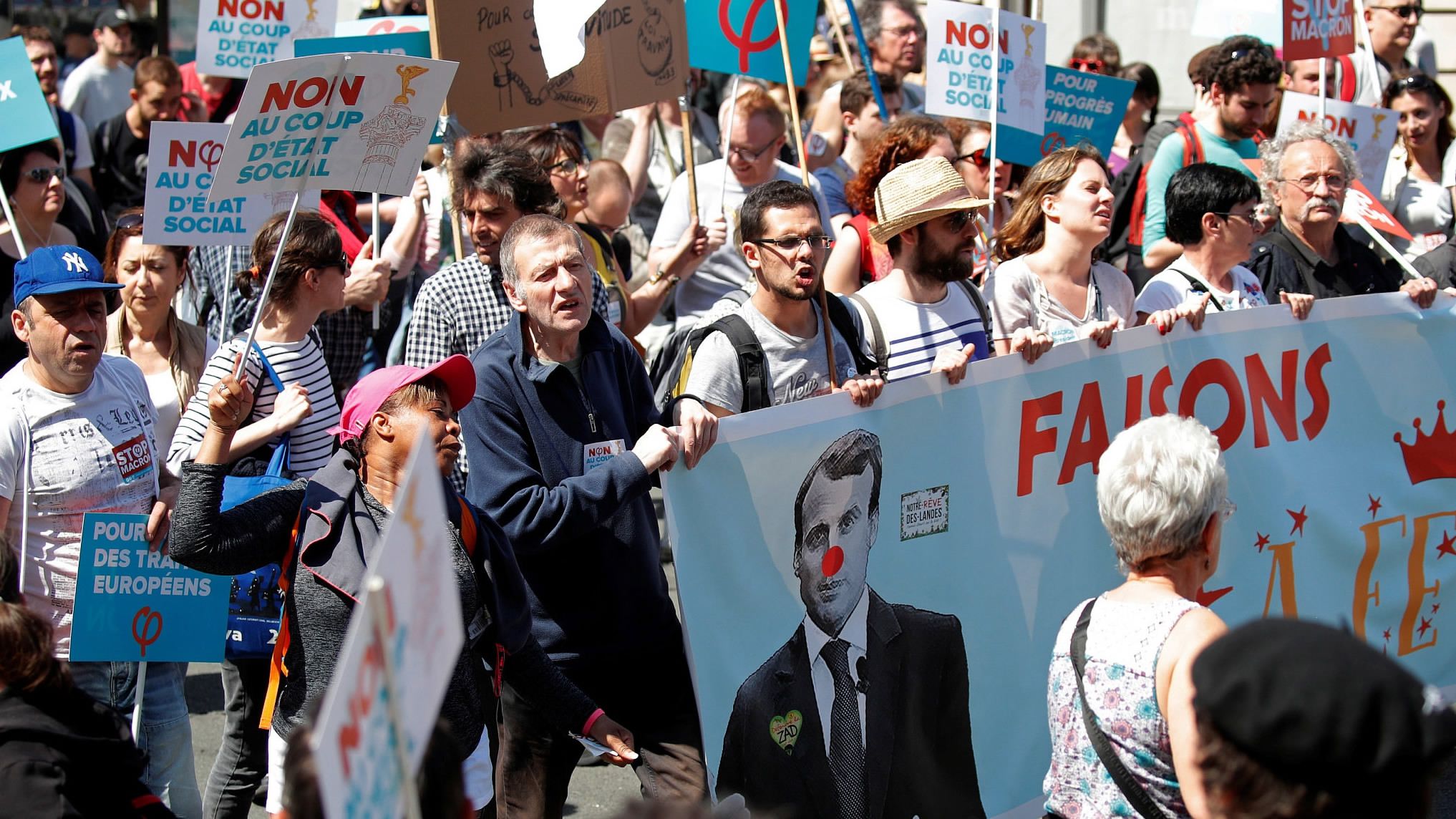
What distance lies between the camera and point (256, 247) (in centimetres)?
456

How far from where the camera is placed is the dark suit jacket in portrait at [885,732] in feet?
12.3

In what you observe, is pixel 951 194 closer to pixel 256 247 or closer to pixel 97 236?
pixel 256 247

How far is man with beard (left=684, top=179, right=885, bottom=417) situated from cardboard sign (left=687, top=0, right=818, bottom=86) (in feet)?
6.25

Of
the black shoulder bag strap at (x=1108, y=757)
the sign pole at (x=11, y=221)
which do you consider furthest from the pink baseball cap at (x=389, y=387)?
the sign pole at (x=11, y=221)

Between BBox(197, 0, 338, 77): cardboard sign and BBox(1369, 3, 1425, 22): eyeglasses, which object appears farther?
BBox(1369, 3, 1425, 22): eyeglasses

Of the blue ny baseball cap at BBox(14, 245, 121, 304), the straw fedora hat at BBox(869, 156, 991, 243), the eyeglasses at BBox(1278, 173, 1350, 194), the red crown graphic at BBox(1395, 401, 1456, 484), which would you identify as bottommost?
the red crown graphic at BBox(1395, 401, 1456, 484)

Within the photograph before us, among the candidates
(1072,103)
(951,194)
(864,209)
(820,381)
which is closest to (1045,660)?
(820,381)

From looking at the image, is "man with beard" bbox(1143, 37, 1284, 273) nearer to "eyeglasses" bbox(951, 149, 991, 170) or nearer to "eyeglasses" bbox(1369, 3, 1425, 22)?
"eyeglasses" bbox(951, 149, 991, 170)

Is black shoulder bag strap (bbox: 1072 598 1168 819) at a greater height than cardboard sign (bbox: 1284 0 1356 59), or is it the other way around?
cardboard sign (bbox: 1284 0 1356 59)

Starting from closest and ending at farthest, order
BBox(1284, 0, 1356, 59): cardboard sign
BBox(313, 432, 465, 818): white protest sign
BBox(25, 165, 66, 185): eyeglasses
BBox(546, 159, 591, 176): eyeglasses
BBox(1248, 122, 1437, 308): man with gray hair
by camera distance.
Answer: BBox(313, 432, 465, 818): white protest sign < BBox(25, 165, 66, 185): eyeglasses < BBox(1248, 122, 1437, 308): man with gray hair < BBox(546, 159, 591, 176): eyeglasses < BBox(1284, 0, 1356, 59): cardboard sign

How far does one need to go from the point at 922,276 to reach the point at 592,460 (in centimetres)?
149

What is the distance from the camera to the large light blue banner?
3.76 meters

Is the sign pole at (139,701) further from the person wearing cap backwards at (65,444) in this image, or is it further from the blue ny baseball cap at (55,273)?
the blue ny baseball cap at (55,273)

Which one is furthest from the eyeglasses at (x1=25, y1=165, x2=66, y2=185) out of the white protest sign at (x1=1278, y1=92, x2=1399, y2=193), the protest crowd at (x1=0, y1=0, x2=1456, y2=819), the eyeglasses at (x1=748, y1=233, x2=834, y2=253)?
the white protest sign at (x1=1278, y1=92, x2=1399, y2=193)
